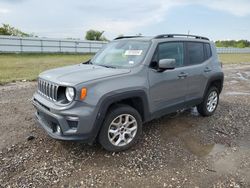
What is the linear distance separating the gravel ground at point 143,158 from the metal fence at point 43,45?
913 inches

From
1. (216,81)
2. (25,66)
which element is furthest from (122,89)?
(25,66)

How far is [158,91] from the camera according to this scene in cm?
427

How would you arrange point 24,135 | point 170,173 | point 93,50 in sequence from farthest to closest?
1. point 93,50
2. point 24,135
3. point 170,173

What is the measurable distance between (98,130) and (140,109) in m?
0.87

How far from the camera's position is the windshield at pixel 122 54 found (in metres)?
4.24

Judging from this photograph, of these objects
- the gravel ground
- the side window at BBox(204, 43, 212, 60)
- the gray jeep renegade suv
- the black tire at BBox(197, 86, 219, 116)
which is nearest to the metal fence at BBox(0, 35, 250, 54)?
the gravel ground

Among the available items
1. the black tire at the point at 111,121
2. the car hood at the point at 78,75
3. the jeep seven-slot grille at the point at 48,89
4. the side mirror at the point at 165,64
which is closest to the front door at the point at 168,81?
the side mirror at the point at 165,64

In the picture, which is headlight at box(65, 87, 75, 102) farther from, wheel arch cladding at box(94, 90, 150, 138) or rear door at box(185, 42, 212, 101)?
rear door at box(185, 42, 212, 101)

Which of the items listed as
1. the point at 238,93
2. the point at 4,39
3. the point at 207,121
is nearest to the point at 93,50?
the point at 4,39

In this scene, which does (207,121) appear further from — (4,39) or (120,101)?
(4,39)

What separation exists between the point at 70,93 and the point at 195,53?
118 inches

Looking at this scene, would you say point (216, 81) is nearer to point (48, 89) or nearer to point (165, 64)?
point (165, 64)

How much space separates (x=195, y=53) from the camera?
529 centimetres

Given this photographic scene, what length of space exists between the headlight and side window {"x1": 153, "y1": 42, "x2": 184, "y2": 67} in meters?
1.57
